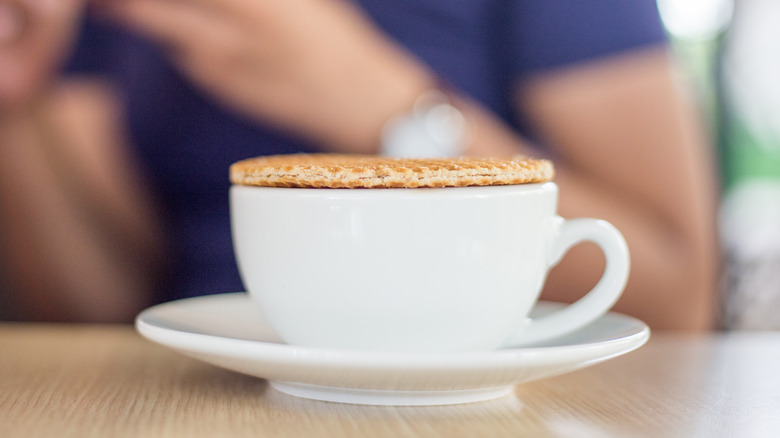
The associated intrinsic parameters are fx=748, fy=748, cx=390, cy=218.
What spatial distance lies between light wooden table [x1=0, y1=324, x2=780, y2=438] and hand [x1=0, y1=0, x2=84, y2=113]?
0.37 meters

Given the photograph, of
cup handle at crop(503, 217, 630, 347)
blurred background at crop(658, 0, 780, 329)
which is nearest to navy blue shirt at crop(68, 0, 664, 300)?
cup handle at crop(503, 217, 630, 347)

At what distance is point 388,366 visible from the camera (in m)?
0.27

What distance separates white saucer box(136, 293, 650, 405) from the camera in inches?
10.6

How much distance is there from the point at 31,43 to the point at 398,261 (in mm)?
591

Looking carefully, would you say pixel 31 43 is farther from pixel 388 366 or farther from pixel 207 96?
pixel 388 366

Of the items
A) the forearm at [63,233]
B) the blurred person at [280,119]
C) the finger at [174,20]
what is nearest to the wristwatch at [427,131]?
the blurred person at [280,119]

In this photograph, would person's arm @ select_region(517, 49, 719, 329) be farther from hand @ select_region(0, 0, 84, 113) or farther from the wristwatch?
hand @ select_region(0, 0, 84, 113)

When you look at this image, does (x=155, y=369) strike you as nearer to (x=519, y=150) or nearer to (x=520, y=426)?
(x=520, y=426)

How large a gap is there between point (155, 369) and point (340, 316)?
0.42ft

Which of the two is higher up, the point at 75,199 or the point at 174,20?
the point at 174,20

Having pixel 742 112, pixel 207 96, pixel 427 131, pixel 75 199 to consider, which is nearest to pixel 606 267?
pixel 427 131

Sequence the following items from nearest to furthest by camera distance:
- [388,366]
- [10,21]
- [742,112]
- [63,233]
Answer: [388,366] → [10,21] → [63,233] → [742,112]

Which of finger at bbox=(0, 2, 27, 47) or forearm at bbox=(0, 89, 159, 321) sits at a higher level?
finger at bbox=(0, 2, 27, 47)

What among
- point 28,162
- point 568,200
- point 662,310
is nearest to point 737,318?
point 662,310
